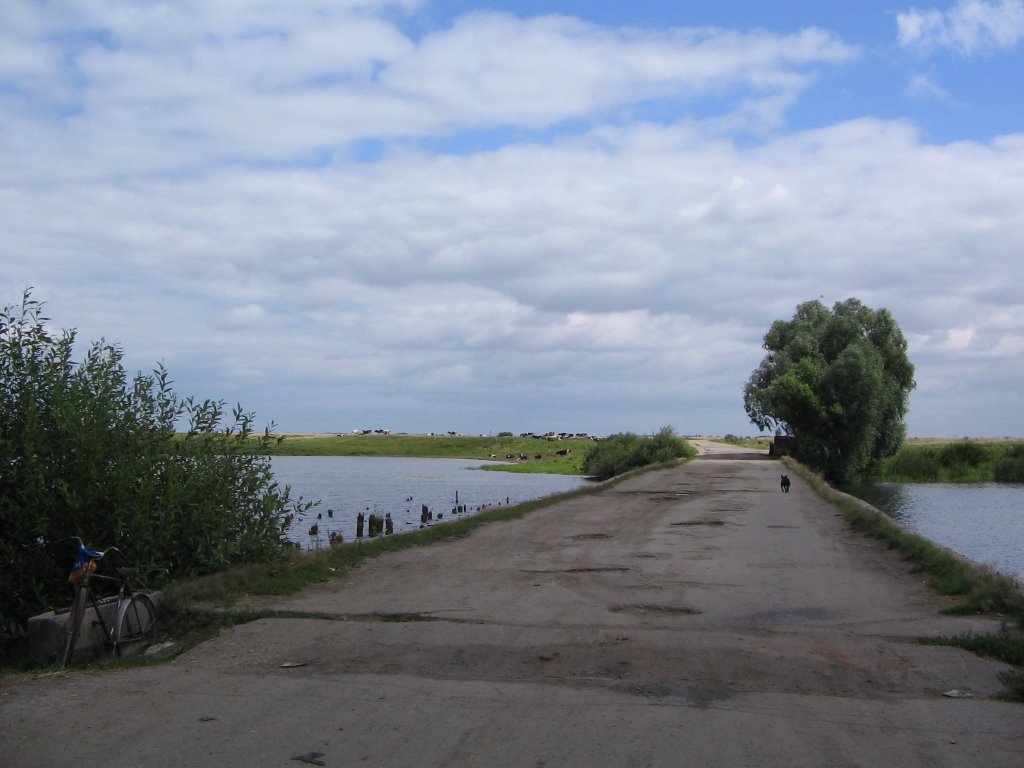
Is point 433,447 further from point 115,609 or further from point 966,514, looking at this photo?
point 115,609

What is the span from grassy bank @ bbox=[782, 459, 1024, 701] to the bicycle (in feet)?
25.1

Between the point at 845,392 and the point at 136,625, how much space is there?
56.1 meters

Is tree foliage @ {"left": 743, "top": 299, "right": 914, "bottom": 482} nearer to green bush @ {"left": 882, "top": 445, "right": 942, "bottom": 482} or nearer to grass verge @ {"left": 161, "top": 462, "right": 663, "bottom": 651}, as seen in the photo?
green bush @ {"left": 882, "top": 445, "right": 942, "bottom": 482}

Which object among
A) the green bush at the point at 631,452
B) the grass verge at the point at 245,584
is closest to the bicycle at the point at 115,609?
the grass verge at the point at 245,584

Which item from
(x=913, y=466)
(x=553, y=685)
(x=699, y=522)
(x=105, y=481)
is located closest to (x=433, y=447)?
(x=913, y=466)

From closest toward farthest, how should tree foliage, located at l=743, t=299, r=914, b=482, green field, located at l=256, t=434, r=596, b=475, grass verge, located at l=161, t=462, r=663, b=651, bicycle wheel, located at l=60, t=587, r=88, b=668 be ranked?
bicycle wheel, located at l=60, t=587, r=88, b=668
grass verge, located at l=161, t=462, r=663, b=651
tree foliage, located at l=743, t=299, r=914, b=482
green field, located at l=256, t=434, r=596, b=475

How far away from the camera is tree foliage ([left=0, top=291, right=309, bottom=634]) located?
1121 cm

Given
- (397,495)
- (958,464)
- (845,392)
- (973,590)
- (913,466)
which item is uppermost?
(845,392)

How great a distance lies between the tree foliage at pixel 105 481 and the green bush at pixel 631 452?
4642 centimetres

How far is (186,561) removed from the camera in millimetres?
11781

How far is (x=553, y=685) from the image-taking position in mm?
6934

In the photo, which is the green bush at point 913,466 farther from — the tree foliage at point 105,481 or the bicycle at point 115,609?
the bicycle at point 115,609

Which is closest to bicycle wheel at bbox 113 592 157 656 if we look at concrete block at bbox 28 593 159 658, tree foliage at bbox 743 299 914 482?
concrete block at bbox 28 593 159 658

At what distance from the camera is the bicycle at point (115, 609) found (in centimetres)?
850
